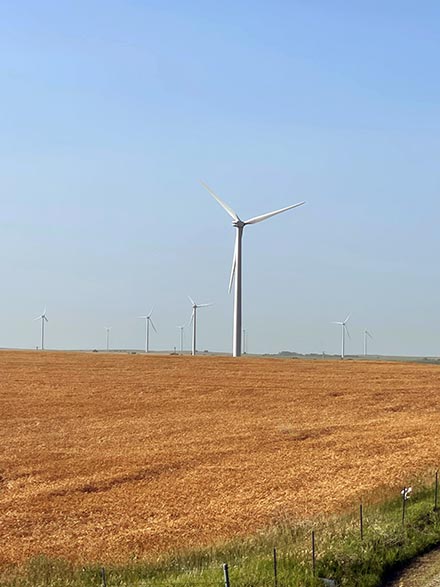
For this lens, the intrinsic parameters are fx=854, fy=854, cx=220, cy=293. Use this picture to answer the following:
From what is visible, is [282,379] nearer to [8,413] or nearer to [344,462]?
[8,413]

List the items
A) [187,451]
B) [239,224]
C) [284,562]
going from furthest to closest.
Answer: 1. [239,224]
2. [187,451]
3. [284,562]

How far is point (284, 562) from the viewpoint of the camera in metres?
13.4

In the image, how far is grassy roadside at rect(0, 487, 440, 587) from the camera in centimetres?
1280

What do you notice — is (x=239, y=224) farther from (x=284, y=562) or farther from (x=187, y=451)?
(x=284, y=562)

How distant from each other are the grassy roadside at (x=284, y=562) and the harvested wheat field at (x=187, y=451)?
118cm

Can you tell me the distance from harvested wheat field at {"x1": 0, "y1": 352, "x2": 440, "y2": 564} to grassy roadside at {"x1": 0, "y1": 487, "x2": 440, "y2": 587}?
46.5 inches

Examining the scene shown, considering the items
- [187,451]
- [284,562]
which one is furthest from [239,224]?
[284,562]

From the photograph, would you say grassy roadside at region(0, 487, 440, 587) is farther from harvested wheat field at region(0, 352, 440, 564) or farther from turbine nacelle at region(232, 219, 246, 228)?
turbine nacelle at region(232, 219, 246, 228)

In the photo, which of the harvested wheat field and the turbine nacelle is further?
the turbine nacelle

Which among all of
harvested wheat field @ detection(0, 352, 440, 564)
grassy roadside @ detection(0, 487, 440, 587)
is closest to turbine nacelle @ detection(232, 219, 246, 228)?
harvested wheat field @ detection(0, 352, 440, 564)

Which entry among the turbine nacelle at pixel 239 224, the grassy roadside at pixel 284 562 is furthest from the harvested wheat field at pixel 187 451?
the turbine nacelle at pixel 239 224

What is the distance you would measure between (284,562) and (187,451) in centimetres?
1612

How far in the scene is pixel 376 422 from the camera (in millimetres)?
36938

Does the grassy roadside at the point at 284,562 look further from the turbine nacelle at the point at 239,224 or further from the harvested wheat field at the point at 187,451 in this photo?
the turbine nacelle at the point at 239,224
